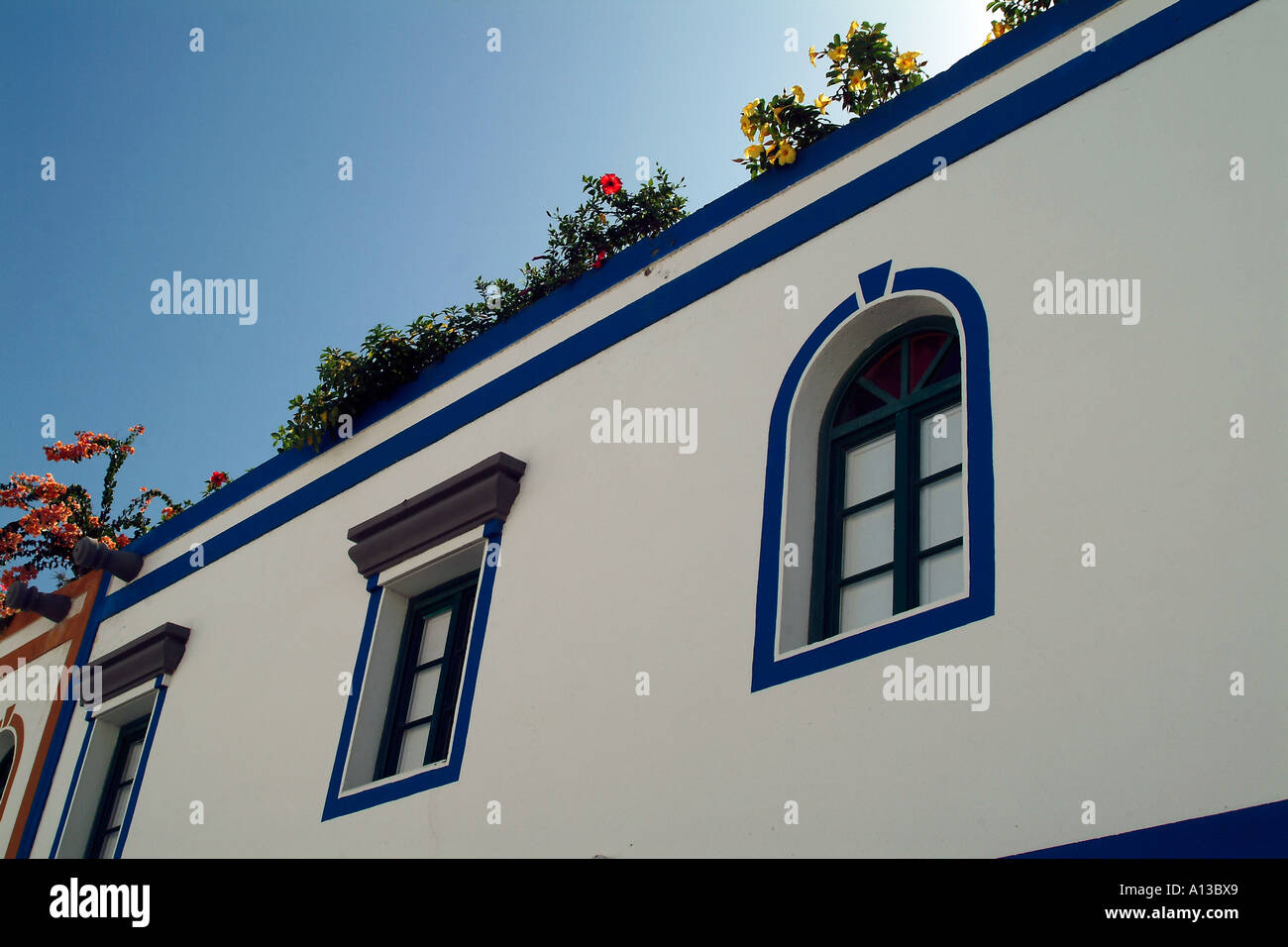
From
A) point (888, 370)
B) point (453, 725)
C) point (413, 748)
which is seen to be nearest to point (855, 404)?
point (888, 370)

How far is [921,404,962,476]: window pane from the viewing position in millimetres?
5484

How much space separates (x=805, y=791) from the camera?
16.4 ft

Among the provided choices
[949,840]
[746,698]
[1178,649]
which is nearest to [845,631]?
[746,698]

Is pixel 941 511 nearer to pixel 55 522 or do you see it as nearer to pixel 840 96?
pixel 840 96

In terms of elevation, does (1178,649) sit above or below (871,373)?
below

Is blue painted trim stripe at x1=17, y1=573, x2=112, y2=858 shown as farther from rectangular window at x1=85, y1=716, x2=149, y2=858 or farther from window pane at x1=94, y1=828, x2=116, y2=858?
window pane at x1=94, y1=828, x2=116, y2=858

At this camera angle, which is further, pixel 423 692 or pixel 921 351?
pixel 423 692

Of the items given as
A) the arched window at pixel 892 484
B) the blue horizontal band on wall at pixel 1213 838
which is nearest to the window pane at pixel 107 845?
the arched window at pixel 892 484

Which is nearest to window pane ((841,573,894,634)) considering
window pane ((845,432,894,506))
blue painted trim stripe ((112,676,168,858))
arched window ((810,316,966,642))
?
arched window ((810,316,966,642))

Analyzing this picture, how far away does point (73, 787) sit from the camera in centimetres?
906

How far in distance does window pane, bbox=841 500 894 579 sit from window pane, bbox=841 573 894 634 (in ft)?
0.23

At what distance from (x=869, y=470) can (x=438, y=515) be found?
8.44 feet
